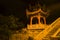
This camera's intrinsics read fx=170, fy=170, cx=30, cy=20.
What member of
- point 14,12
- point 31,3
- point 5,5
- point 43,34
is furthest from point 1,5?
point 43,34

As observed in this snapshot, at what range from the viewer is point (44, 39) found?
548 inches

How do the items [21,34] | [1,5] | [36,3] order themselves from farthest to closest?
1. [1,5]
2. [36,3]
3. [21,34]

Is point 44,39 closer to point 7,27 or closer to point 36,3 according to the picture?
point 7,27

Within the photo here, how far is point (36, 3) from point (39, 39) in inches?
292

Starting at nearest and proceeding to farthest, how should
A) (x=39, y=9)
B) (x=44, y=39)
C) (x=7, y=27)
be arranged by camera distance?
(x=44, y=39) < (x=7, y=27) < (x=39, y=9)

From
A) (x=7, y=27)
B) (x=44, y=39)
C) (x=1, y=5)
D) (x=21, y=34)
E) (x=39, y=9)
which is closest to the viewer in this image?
(x=44, y=39)

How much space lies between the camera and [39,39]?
1404 cm

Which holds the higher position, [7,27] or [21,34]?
[7,27]

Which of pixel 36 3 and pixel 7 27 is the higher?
pixel 36 3

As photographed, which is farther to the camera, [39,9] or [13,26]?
[39,9]

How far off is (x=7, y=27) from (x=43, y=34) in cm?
345

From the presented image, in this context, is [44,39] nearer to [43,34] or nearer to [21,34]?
[43,34]

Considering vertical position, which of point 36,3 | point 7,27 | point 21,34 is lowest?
point 21,34

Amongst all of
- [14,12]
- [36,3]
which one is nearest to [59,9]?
[36,3]
